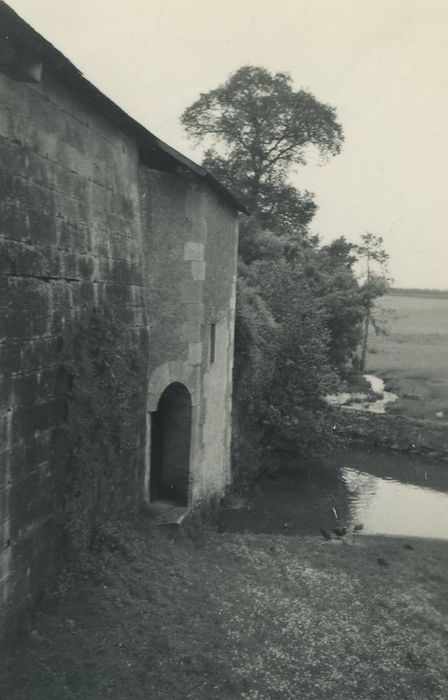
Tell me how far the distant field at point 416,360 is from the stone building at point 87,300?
1669 cm

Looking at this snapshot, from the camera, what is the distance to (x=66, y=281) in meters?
6.50

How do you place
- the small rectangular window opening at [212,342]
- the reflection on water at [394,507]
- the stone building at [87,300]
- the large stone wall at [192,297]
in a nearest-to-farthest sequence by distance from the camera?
the stone building at [87,300] → the large stone wall at [192,297] → the small rectangular window opening at [212,342] → the reflection on water at [394,507]

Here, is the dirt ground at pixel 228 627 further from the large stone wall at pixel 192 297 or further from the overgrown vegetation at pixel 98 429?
the large stone wall at pixel 192 297

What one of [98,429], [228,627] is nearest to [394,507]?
[228,627]

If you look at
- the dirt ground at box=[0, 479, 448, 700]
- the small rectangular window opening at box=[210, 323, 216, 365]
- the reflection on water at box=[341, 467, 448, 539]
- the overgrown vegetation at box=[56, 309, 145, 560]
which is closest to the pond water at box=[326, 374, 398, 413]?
the reflection on water at box=[341, 467, 448, 539]

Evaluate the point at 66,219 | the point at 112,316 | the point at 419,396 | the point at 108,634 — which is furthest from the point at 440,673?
the point at 419,396

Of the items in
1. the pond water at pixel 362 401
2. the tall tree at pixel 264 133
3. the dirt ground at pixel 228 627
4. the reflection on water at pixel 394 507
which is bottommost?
the reflection on water at pixel 394 507

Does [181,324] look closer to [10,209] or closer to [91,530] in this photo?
[91,530]

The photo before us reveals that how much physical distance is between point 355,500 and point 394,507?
3.29 feet

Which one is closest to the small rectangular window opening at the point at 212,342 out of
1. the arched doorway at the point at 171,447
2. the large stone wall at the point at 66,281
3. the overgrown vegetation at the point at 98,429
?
the large stone wall at the point at 66,281

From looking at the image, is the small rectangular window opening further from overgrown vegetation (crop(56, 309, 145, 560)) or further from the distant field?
the distant field

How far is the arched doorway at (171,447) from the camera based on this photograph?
34.8ft

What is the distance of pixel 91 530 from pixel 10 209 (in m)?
4.07

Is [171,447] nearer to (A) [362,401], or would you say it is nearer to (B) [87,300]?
(B) [87,300]
